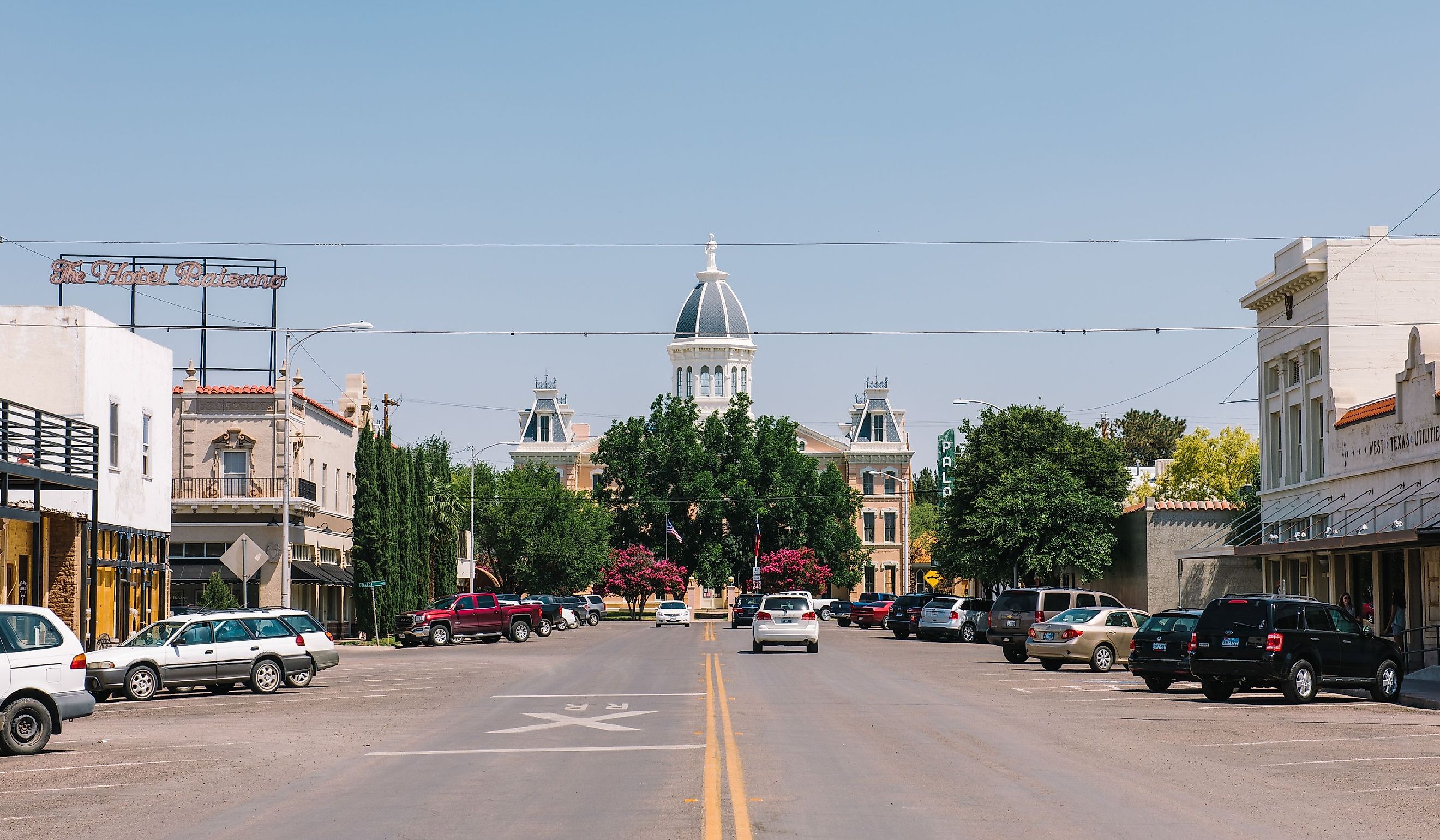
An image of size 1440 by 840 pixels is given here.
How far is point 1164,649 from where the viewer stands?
26.3m

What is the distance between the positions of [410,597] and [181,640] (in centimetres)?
3133

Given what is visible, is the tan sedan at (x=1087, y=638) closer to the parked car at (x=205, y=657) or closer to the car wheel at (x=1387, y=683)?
the car wheel at (x=1387, y=683)

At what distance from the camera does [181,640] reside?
2652 centimetres

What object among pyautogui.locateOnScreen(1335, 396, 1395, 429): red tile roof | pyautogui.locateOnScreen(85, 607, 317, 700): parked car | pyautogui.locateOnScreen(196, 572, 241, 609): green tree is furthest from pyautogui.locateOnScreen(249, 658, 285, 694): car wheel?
pyautogui.locateOnScreen(1335, 396, 1395, 429): red tile roof

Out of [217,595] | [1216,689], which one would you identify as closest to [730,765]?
[1216,689]

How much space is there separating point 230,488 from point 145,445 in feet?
55.9

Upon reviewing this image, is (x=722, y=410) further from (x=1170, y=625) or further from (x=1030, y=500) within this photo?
(x=1170, y=625)

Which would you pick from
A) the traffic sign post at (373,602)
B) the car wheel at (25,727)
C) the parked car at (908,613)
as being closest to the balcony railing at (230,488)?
the traffic sign post at (373,602)

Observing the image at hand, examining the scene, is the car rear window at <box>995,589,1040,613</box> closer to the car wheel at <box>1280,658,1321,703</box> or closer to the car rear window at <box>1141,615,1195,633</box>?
the car rear window at <box>1141,615,1195,633</box>

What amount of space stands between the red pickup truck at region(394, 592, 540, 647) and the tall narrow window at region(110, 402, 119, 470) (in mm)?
14487

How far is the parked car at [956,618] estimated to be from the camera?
5091 cm

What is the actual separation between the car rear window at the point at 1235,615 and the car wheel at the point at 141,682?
1747 centimetres

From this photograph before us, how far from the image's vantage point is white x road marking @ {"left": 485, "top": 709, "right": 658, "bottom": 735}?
1884 centimetres

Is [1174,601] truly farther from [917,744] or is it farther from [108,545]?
[917,744]
